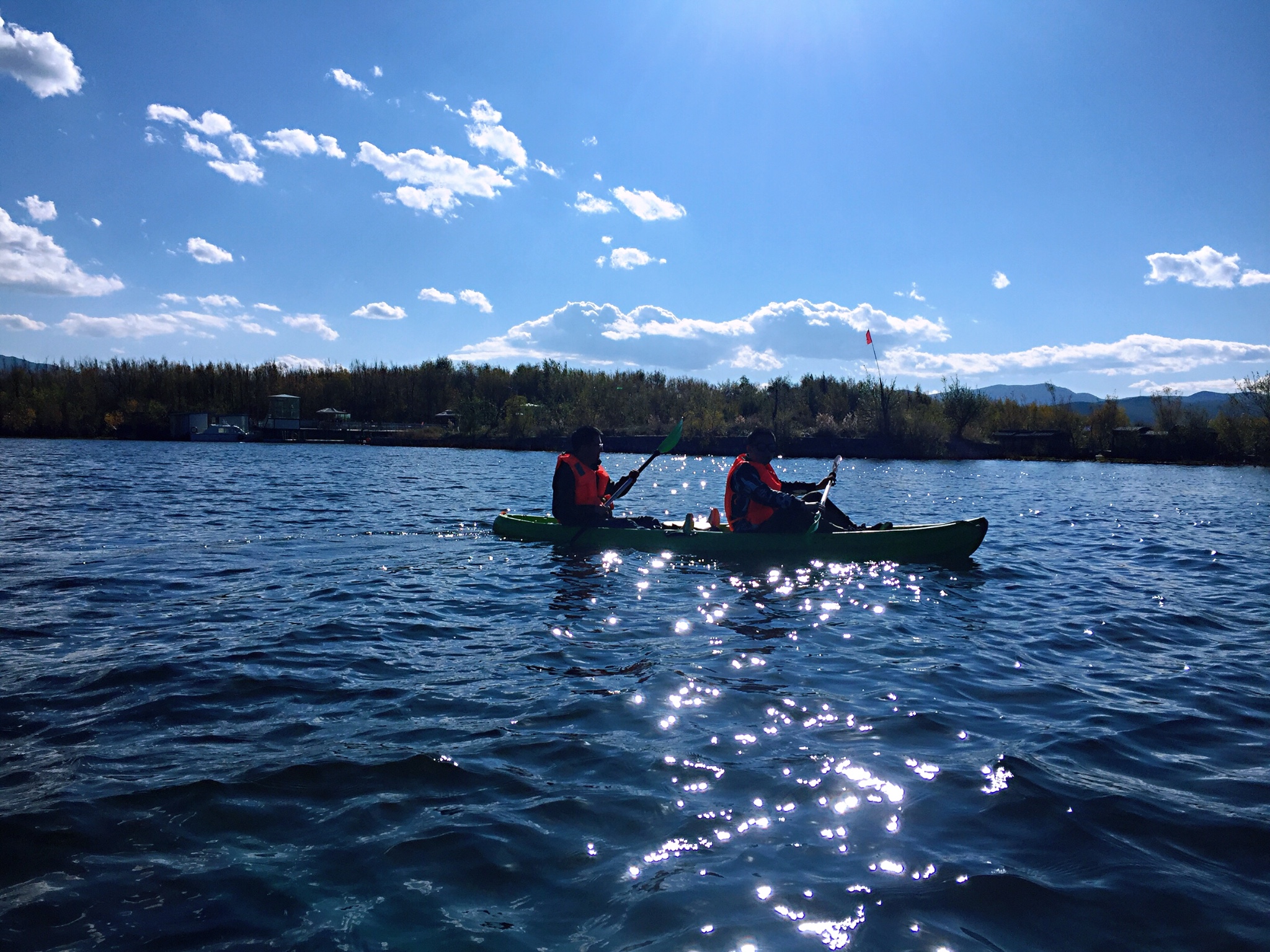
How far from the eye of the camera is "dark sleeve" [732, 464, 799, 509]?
9.85 m

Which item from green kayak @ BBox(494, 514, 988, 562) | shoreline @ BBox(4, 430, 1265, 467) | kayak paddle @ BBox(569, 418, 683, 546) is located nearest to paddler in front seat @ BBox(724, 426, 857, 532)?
green kayak @ BBox(494, 514, 988, 562)

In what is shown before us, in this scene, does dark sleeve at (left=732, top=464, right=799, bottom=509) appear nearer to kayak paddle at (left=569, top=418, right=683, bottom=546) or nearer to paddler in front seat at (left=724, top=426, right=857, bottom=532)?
paddler in front seat at (left=724, top=426, right=857, bottom=532)

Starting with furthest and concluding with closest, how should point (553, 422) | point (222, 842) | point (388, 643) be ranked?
point (553, 422), point (388, 643), point (222, 842)

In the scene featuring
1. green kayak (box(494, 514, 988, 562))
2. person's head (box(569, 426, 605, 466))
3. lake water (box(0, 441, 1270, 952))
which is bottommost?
lake water (box(0, 441, 1270, 952))

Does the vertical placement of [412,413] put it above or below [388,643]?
above

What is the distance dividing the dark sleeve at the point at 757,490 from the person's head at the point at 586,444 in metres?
2.06

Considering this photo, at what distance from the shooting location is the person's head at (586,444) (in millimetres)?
10555

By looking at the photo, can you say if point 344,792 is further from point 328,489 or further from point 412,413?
point 412,413

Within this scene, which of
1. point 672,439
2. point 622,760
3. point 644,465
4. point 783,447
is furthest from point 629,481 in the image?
point 783,447

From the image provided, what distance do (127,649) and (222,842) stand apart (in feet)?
11.1

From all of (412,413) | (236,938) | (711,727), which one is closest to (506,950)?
(236,938)

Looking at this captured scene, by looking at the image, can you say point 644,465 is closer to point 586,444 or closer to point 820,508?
point 586,444

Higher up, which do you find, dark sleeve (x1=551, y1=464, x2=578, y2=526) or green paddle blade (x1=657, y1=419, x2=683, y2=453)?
green paddle blade (x1=657, y1=419, x2=683, y2=453)

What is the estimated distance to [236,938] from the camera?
8.43 ft
